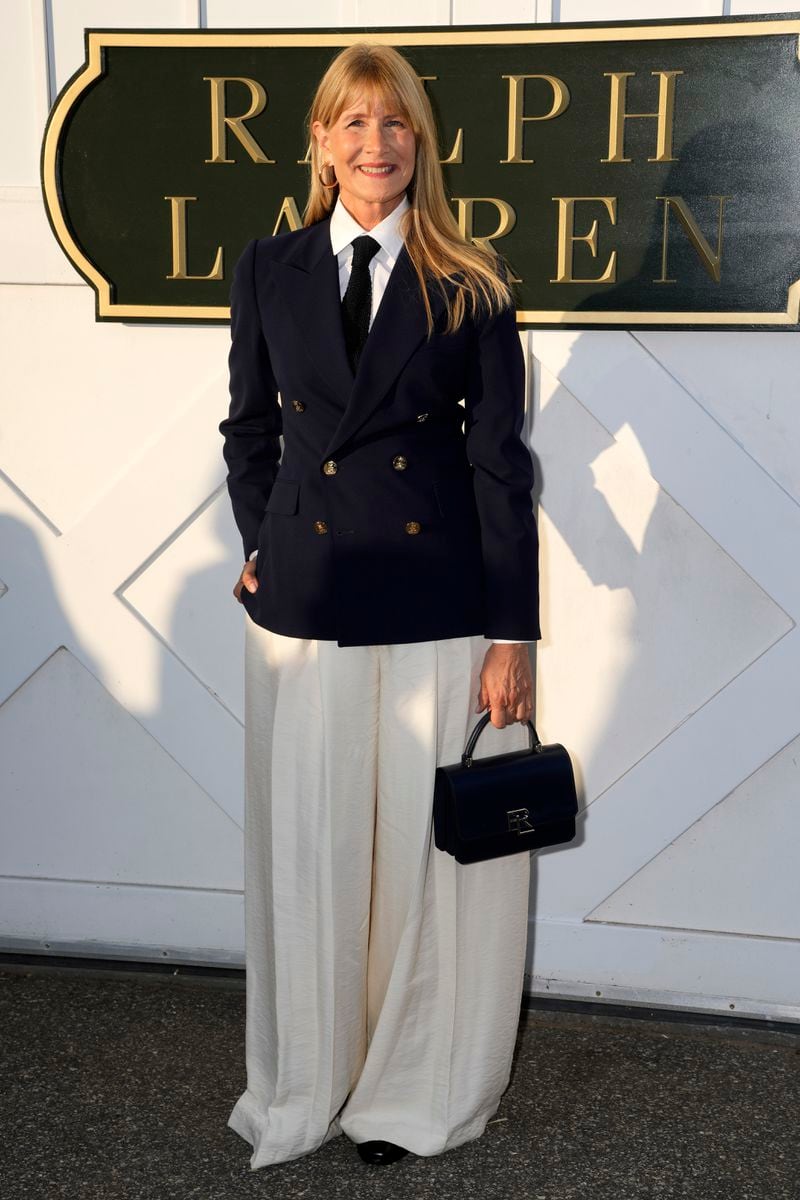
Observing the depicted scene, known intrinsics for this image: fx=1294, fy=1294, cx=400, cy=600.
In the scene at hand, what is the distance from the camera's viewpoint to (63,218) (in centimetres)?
301

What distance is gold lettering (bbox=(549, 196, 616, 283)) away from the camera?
283 centimetres

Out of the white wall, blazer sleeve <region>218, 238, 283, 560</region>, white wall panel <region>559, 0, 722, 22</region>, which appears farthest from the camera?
the white wall

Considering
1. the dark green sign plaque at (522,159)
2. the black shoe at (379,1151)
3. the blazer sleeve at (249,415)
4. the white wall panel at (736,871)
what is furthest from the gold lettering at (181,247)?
the black shoe at (379,1151)

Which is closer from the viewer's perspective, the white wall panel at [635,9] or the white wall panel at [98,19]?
the white wall panel at [635,9]

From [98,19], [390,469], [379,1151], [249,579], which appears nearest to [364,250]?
[390,469]

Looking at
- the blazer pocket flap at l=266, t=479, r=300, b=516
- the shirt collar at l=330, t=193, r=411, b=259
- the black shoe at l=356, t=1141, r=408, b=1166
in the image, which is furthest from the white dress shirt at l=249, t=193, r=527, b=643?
the black shoe at l=356, t=1141, r=408, b=1166

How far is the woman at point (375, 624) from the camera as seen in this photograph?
2.25 m

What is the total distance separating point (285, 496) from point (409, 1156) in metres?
1.31

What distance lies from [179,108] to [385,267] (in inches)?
38.3

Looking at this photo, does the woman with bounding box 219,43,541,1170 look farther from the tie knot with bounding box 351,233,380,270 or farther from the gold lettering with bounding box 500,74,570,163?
the gold lettering with bounding box 500,74,570,163

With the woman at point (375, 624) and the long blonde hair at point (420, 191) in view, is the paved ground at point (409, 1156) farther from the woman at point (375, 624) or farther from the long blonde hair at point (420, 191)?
the long blonde hair at point (420, 191)

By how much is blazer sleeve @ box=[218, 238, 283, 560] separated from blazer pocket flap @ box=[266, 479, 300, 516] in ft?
0.36

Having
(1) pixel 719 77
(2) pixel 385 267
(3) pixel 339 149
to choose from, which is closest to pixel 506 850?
(2) pixel 385 267

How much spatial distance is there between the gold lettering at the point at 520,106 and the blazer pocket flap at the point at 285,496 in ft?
3.26
